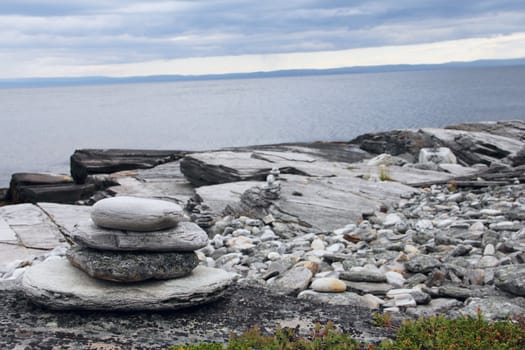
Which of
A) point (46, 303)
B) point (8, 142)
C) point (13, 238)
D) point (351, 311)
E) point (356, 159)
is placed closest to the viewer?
point (46, 303)

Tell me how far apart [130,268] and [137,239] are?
0.47 metres

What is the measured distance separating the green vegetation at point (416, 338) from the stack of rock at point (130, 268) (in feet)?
4.42

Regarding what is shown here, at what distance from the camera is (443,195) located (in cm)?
1814

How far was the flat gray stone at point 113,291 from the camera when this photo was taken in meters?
8.88

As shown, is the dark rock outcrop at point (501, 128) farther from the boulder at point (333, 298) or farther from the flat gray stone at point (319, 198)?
the boulder at point (333, 298)

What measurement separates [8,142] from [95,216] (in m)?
67.3

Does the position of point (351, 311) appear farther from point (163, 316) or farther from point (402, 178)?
point (402, 178)

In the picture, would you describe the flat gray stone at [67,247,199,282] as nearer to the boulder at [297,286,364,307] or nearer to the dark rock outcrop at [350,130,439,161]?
the boulder at [297,286,364,307]

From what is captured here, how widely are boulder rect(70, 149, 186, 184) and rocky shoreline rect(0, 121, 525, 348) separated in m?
0.13

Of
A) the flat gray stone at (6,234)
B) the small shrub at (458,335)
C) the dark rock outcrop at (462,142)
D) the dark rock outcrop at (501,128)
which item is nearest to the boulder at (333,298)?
the small shrub at (458,335)

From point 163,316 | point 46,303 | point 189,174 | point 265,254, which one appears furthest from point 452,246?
point 189,174

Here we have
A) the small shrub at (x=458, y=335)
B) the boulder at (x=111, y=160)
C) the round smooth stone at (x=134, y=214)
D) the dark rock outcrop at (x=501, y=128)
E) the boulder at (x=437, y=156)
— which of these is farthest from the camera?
the dark rock outcrop at (x=501, y=128)

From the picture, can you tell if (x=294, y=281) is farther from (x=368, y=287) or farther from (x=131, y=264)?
(x=131, y=264)

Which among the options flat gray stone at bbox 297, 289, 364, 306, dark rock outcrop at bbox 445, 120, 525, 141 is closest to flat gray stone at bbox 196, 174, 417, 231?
flat gray stone at bbox 297, 289, 364, 306
